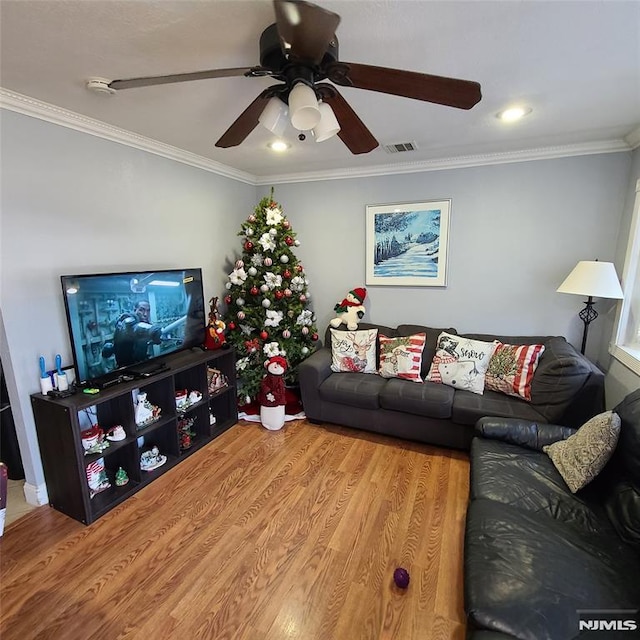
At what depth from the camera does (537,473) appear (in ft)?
6.13

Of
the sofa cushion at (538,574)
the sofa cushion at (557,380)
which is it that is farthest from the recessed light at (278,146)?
the sofa cushion at (538,574)

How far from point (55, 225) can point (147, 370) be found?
3.57 feet

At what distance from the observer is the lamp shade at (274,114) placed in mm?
1436

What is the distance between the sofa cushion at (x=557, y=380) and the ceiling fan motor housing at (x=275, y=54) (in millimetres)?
2396

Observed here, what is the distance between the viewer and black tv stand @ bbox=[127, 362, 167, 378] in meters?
2.42

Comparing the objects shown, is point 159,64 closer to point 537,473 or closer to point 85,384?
point 85,384

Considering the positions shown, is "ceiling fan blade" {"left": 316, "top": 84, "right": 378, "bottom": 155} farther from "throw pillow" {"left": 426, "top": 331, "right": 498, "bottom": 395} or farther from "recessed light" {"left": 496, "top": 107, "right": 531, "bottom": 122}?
"throw pillow" {"left": 426, "top": 331, "right": 498, "bottom": 395}

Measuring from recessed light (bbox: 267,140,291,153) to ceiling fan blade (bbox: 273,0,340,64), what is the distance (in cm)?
168

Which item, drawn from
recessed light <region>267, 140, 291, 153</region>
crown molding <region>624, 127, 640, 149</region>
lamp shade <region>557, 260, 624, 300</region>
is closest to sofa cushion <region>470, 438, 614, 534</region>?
lamp shade <region>557, 260, 624, 300</region>

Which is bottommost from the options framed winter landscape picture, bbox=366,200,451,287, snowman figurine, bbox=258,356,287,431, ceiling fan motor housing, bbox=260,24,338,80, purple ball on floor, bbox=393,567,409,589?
purple ball on floor, bbox=393,567,409,589

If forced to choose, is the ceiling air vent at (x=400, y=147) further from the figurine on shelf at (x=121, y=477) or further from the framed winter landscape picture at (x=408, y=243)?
the figurine on shelf at (x=121, y=477)

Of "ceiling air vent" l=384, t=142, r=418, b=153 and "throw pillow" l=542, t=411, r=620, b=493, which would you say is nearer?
"throw pillow" l=542, t=411, r=620, b=493

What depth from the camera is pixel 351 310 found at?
3.58 m

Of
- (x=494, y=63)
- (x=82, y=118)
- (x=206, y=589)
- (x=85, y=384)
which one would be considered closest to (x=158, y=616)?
(x=206, y=589)
